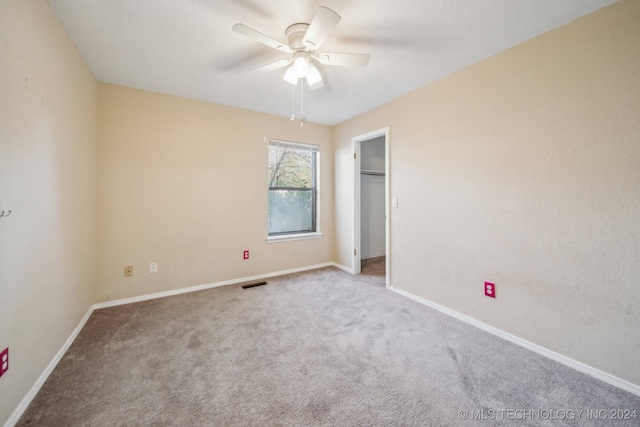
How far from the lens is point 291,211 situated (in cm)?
398

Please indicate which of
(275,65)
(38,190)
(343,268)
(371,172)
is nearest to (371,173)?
(371,172)

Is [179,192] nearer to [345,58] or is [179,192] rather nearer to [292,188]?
[292,188]

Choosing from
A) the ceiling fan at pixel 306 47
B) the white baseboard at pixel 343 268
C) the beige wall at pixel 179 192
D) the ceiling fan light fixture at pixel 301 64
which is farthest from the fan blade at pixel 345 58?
the white baseboard at pixel 343 268

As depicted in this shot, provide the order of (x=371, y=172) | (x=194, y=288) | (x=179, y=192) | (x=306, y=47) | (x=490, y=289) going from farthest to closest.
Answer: (x=371, y=172) < (x=194, y=288) < (x=179, y=192) < (x=490, y=289) < (x=306, y=47)

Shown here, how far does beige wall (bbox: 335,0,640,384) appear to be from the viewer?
1.52 metres

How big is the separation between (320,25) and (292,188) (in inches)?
102

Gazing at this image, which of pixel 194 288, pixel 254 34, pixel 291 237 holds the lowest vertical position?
pixel 194 288

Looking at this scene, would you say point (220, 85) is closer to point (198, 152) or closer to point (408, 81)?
point (198, 152)

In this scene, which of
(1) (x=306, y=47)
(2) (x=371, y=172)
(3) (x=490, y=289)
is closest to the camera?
(1) (x=306, y=47)

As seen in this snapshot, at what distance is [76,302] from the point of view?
2.10 metres

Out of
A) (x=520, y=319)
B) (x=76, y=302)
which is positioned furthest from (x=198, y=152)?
(x=520, y=319)

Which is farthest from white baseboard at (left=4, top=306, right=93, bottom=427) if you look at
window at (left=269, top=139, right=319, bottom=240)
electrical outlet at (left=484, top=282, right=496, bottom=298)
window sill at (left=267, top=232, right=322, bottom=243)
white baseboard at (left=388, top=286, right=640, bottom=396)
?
electrical outlet at (left=484, top=282, right=496, bottom=298)

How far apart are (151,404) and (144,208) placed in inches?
84.3

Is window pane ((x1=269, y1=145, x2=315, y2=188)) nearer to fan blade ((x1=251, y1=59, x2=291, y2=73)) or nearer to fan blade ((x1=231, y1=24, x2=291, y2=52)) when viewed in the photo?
fan blade ((x1=251, y1=59, x2=291, y2=73))
